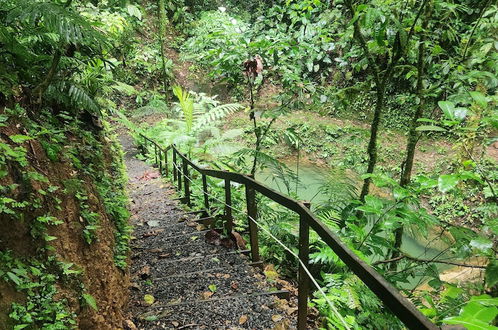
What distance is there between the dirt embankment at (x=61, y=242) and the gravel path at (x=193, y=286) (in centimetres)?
26

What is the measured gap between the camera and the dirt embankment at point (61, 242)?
164cm

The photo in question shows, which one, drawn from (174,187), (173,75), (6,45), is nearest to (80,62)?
(6,45)

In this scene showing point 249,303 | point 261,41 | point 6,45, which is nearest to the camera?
point 6,45

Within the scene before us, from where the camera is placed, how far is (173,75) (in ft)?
53.0

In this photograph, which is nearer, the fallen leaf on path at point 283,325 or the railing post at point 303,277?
the railing post at point 303,277

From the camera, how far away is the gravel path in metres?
2.29

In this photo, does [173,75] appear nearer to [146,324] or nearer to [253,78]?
[253,78]

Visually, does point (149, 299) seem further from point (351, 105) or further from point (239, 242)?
point (351, 105)

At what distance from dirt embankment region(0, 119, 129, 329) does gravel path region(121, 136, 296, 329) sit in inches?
10.4

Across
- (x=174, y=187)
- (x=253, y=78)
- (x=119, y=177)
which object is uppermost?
(x=253, y=78)

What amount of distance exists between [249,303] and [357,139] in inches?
95.2

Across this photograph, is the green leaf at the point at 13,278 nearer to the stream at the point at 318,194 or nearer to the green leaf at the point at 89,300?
the green leaf at the point at 89,300

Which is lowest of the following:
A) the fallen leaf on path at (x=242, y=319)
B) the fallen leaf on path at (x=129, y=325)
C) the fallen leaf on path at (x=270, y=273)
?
the fallen leaf on path at (x=270, y=273)

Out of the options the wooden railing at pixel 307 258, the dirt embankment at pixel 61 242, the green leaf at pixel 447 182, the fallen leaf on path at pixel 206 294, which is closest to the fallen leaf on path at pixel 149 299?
the dirt embankment at pixel 61 242
